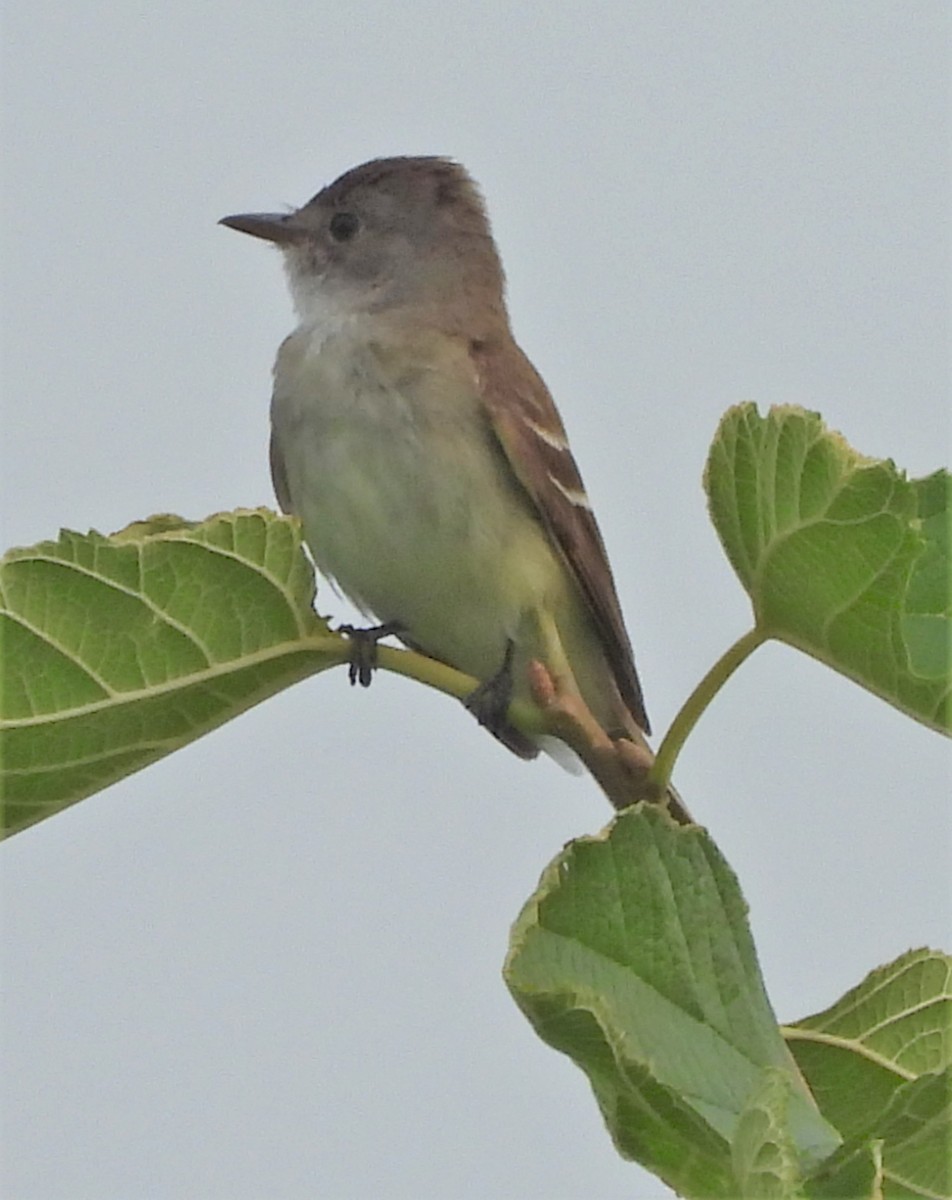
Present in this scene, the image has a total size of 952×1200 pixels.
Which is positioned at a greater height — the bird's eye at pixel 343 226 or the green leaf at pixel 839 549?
the bird's eye at pixel 343 226

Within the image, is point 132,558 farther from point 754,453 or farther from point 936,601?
point 936,601

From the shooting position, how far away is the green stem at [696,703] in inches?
77.3

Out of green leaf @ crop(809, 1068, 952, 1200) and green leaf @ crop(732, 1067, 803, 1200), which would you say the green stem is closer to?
green leaf @ crop(809, 1068, 952, 1200)

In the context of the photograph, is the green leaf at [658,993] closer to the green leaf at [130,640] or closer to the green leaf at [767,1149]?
the green leaf at [767,1149]

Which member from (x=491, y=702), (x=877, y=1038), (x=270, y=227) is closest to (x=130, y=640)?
(x=491, y=702)

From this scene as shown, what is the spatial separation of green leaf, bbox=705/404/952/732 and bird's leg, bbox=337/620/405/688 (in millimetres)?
448

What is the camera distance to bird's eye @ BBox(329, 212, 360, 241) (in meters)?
4.54

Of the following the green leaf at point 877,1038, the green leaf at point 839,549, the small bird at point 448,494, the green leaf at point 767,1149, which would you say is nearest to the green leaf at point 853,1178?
the green leaf at point 767,1149

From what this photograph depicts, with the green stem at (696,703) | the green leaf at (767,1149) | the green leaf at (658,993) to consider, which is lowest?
the green leaf at (767,1149)

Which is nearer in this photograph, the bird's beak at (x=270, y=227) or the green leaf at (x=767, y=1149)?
the green leaf at (x=767, y=1149)

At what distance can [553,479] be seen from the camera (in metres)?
3.71

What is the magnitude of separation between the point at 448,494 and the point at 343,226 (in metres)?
1.28

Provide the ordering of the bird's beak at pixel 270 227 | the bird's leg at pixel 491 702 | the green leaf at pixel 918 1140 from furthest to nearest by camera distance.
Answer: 1. the bird's beak at pixel 270 227
2. the bird's leg at pixel 491 702
3. the green leaf at pixel 918 1140

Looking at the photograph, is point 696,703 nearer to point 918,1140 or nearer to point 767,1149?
point 918,1140
